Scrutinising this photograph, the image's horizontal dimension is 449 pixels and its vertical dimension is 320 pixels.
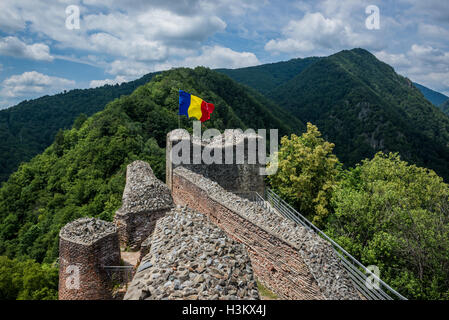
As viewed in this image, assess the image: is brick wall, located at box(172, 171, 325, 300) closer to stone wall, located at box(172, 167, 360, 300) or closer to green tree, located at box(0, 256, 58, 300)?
stone wall, located at box(172, 167, 360, 300)

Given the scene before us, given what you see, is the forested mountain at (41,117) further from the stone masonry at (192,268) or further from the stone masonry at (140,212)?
the stone masonry at (192,268)

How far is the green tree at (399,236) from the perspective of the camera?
40.2 feet

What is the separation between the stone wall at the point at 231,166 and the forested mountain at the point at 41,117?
7544cm

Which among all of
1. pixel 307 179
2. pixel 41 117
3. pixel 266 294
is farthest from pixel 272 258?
pixel 41 117

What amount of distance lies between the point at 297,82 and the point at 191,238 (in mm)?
185755

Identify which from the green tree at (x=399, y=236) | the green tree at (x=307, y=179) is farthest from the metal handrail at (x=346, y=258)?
the green tree at (x=307, y=179)

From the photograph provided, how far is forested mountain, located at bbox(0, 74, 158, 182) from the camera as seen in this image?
271ft

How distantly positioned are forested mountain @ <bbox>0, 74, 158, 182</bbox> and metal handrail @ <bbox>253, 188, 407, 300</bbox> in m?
78.1

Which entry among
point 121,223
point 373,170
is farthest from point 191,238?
point 373,170

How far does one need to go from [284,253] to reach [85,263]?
18.9 feet

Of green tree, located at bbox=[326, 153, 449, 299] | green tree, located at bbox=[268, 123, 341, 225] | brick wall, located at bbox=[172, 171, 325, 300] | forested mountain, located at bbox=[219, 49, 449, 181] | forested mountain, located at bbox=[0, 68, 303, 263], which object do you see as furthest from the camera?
forested mountain, located at bbox=[219, 49, 449, 181]

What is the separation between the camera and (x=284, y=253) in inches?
315

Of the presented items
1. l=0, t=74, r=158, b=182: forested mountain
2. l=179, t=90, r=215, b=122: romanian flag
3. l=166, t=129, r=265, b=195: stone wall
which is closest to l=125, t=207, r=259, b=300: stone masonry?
l=166, t=129, r=265, b=195: stone wall

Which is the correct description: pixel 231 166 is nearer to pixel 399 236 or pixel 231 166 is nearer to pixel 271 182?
pixel 271 182
